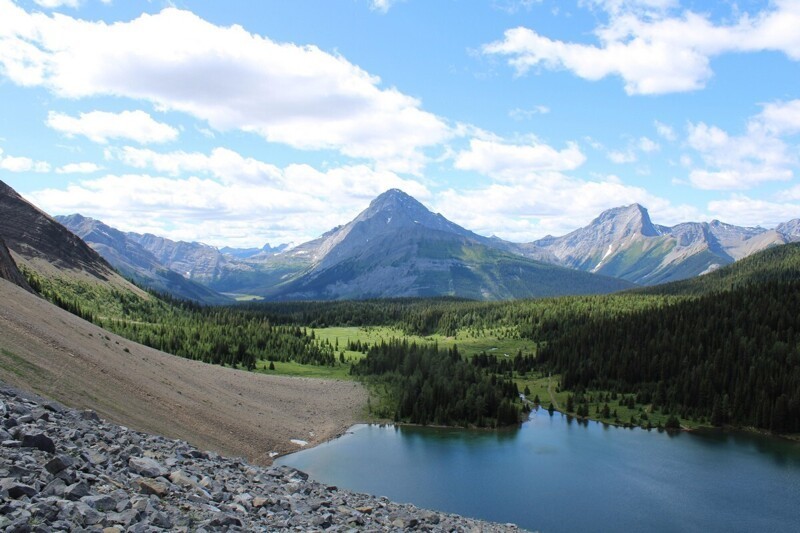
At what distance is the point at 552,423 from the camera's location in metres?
112

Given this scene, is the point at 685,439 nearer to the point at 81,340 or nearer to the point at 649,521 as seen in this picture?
the point at 649,521

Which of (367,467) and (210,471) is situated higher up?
(210,471)

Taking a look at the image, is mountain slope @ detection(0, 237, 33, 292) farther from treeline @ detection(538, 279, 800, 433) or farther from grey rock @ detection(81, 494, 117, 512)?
treeline @ detection(538, 279, 800, 433)

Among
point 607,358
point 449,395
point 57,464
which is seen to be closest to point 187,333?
point 449,395

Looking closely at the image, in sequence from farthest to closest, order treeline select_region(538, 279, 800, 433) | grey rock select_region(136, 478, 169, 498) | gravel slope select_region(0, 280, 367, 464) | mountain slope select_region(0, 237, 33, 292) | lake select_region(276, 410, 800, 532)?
treeline select_region(538, 279, 800, 433) → mountain slope select_region(0, 237, 33, 292) → lake select_region(276, 410, 800, 532) → gravel slope select_region(0, 280, 367, 464) → grey rock select_region(136, 478, 169, 498)

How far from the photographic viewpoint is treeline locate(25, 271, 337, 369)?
138250mm

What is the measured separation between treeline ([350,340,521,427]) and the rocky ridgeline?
65.3 metres

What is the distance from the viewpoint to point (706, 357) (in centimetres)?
13850

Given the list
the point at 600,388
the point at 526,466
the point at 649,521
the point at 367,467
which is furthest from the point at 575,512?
the point at 600,388

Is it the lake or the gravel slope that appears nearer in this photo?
the gravel slope

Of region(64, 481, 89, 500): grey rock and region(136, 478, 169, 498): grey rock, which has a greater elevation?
region(64, 481, 89, 500): grey rock

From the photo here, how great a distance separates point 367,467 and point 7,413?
54.6 meters

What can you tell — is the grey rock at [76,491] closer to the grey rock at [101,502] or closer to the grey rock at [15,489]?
the grey rock at [101,502]

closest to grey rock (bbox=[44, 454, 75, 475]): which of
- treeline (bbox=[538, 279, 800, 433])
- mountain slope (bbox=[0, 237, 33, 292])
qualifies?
Answer: mountain slope (bbox=[0, 237, 33, 292])
